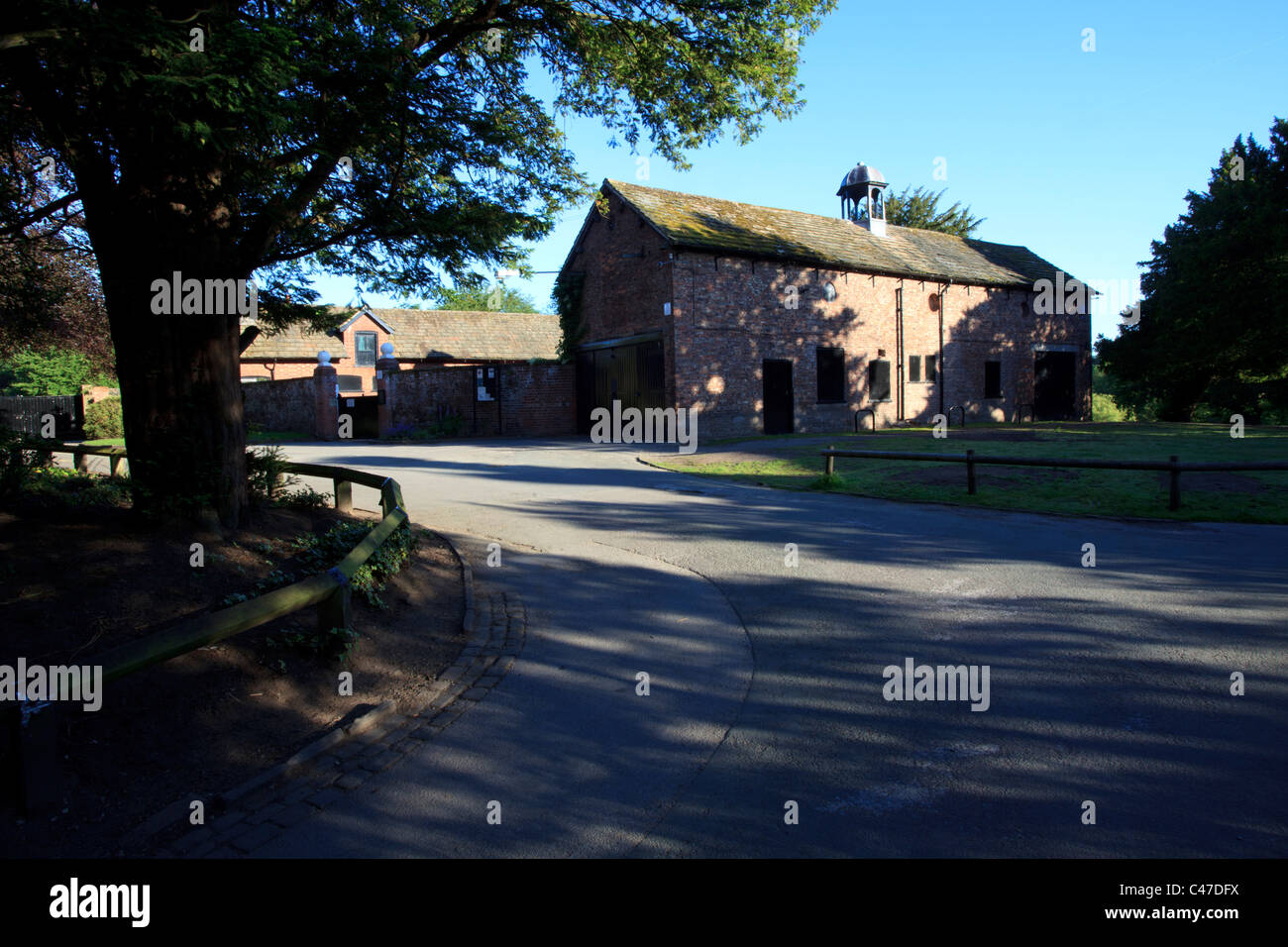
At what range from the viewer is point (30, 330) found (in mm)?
8609

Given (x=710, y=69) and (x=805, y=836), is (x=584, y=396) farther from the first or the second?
(x=805, y=836)

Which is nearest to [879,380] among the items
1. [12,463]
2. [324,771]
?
[12,463]

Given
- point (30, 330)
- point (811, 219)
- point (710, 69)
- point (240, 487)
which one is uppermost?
point (811, 219)

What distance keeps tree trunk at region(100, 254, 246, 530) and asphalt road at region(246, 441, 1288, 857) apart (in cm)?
265

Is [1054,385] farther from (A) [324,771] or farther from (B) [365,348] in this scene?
(B) [365,348]

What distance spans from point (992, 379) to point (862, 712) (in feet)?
104

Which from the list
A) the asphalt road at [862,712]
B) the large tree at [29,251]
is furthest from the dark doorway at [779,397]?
the large tree at [29,251]

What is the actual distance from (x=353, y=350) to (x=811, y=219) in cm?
2904

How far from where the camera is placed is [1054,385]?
34781mm

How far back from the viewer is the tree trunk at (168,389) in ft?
20.8

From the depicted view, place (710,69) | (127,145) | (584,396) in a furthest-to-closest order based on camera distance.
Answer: (584,396), (710,69), (127,145)

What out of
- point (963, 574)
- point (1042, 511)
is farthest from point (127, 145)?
point (1042, 511)

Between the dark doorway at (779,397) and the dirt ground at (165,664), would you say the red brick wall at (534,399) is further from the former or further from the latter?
the dirt ground at (165,664)

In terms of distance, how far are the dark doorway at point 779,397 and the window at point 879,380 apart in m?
4.15
